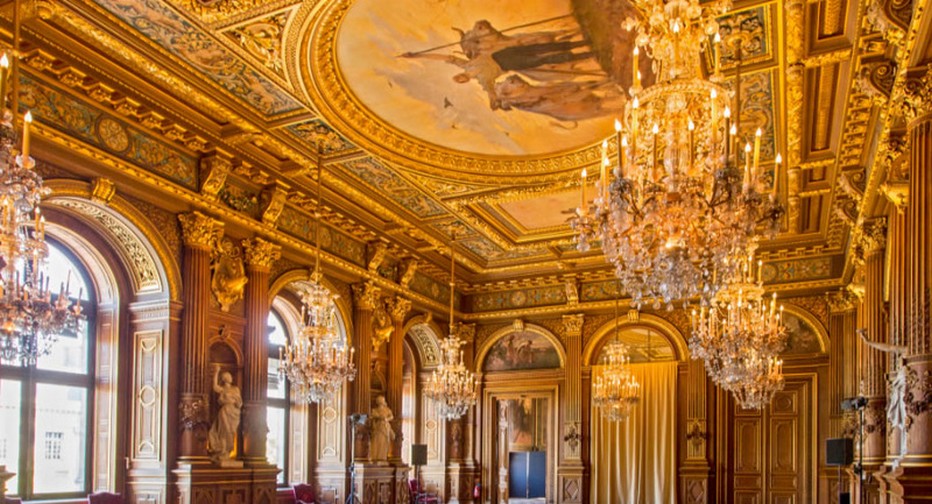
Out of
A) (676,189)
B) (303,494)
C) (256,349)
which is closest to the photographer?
(676,189)

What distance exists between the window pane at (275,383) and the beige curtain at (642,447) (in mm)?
7108

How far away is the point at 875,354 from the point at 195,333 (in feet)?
30.6

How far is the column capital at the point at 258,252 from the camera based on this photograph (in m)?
12.7

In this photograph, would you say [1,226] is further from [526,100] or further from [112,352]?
[526,100]

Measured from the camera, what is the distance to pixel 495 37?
9.35 metres

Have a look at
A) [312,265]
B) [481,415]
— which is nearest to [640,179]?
[312,265]

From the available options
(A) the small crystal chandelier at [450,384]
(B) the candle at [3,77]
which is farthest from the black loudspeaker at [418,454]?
(B) the candle at [3,77]

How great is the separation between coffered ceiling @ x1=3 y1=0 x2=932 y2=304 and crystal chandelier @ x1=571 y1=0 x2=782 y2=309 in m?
1.69

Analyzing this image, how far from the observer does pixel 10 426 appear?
10.3 meters

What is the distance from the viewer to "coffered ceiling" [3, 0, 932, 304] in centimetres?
847

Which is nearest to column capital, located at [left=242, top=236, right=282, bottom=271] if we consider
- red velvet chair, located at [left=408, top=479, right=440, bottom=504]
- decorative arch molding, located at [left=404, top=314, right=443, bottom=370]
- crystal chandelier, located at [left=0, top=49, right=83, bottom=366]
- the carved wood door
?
crystal chandelier, located at [left=0, top=49, right=83, bottom=366]

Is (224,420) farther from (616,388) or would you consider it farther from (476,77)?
(616,388)

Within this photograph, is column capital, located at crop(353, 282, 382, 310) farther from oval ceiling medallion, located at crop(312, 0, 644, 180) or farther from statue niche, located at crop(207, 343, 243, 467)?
statue niche, located at crop(207, 343, 243, 467)

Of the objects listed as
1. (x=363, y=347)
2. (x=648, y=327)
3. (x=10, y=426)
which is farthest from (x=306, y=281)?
(x=648, y=327)
